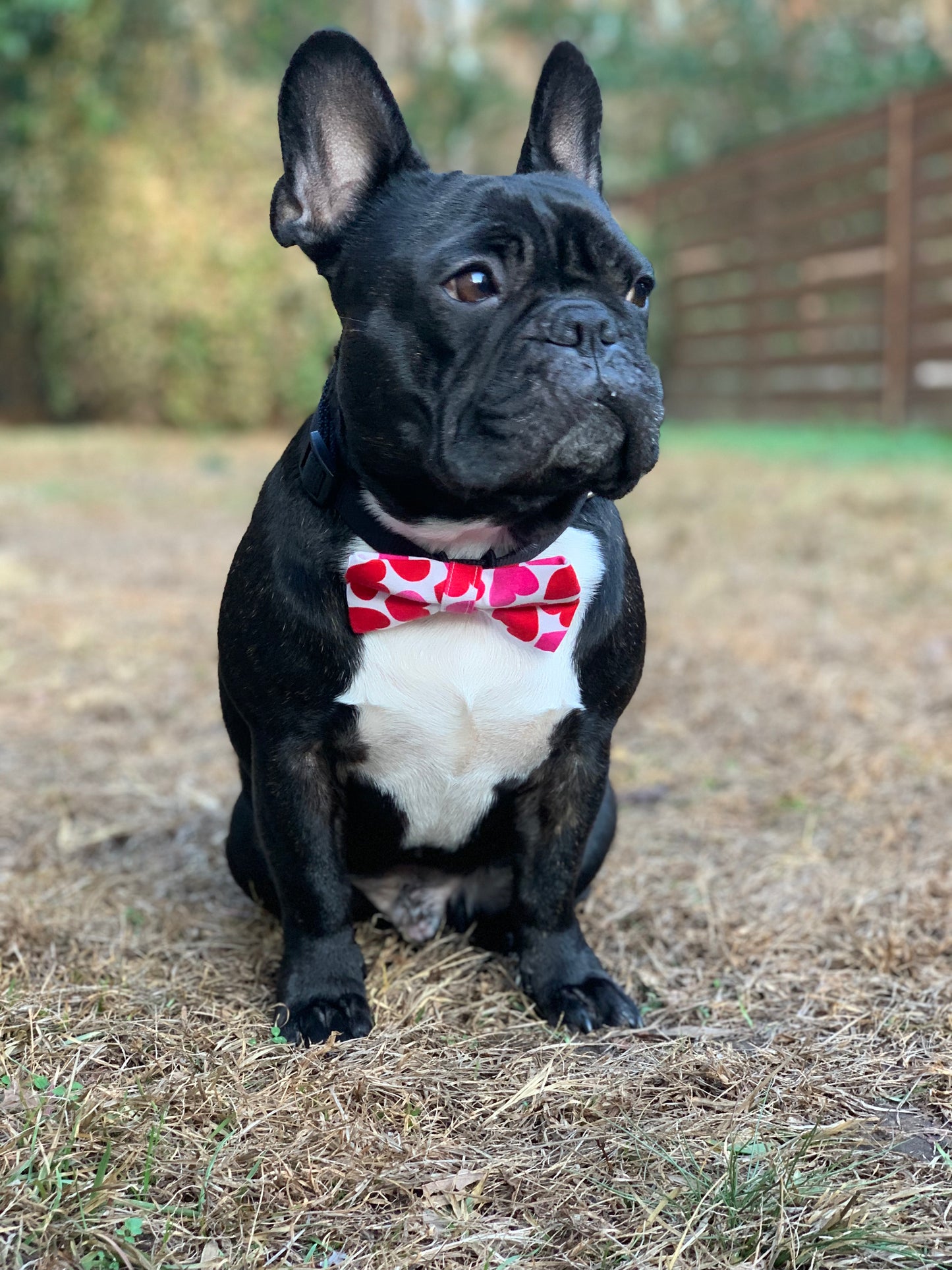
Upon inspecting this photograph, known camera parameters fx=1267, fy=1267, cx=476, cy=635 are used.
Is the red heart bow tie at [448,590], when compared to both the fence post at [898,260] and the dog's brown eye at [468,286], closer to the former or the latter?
the dog's brown eye at [468,286]

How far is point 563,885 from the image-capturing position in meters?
2.16

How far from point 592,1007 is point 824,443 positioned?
8555mm

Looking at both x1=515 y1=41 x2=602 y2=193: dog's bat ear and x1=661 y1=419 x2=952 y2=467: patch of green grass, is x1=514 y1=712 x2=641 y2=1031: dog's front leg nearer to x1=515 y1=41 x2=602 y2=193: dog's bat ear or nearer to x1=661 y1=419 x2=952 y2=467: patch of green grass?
x1=515 y1=41 x2=602 y2=193: dog's bat ear

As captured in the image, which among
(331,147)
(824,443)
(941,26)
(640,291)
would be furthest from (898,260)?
(331,147)

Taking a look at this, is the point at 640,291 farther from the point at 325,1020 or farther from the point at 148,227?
the point at 148,227

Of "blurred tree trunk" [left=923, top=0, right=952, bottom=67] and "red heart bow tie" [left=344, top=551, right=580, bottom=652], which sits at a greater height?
"blurred tree trunk" [left=923, top=0, right=952, bottom=67]

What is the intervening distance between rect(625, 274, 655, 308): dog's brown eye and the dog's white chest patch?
0.41m

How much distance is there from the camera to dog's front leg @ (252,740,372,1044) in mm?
2010

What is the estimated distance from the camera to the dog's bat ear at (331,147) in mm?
1995

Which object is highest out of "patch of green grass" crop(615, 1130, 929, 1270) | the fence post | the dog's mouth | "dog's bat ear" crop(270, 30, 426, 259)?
the fence post

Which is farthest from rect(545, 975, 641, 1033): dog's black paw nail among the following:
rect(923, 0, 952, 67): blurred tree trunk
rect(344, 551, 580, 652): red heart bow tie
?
rect(923, 0, 952, 67): blurred tree trunk

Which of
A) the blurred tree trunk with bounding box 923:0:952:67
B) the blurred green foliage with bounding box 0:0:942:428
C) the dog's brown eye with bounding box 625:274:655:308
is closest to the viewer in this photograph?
the dog's brown eye with bounding box 625:274:655:308

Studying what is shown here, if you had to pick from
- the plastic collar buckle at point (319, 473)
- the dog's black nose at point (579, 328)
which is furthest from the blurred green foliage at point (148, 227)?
the dog's black nose at point (579, 328)

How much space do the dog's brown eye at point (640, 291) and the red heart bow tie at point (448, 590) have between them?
45 centimetres
